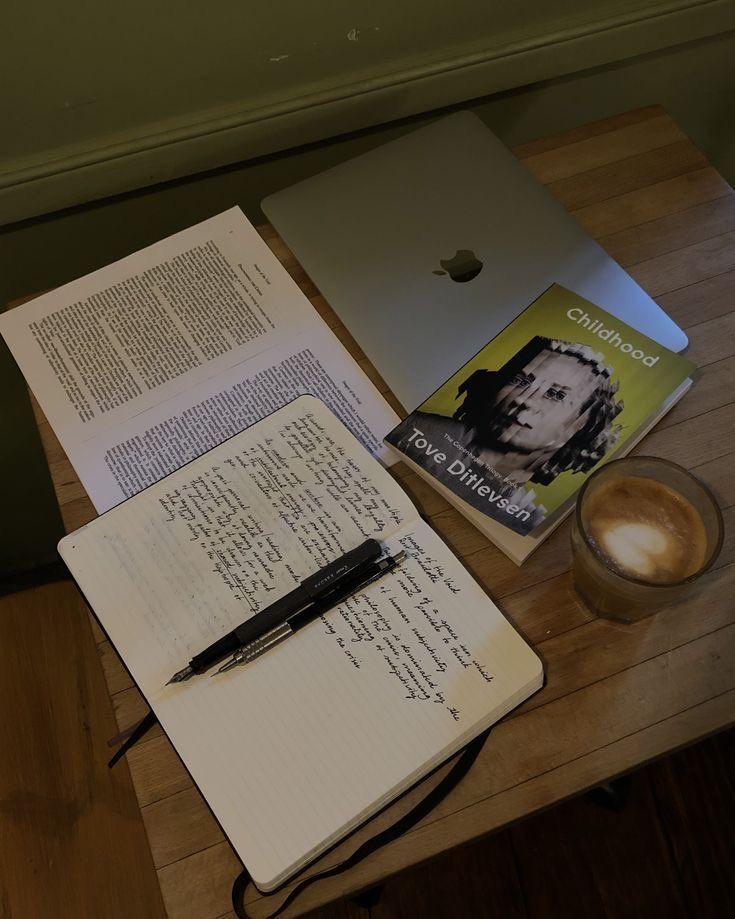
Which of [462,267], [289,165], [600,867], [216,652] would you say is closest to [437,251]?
[462,267]

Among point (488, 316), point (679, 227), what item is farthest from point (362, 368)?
point (679, 227)

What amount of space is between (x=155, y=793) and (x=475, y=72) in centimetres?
82

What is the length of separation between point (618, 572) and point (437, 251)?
1.18 feet

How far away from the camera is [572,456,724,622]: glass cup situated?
544 millimetres

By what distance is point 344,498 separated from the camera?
63 cm

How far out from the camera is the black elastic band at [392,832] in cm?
51

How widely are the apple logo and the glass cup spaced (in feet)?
0.83

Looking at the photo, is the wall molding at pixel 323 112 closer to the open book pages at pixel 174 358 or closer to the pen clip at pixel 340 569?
the open book pages at pixel 174 358

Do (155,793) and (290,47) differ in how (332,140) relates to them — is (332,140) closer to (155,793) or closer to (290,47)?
(290,47)

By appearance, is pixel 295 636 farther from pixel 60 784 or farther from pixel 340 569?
pixel 60 784

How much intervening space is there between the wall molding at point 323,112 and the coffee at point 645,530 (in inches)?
22.1

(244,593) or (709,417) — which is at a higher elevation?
(244,593)

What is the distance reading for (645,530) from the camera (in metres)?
0.57

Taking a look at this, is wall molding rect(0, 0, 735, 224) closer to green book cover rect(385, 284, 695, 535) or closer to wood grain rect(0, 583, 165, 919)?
green book cover rect(385, 284, 695, 535)
